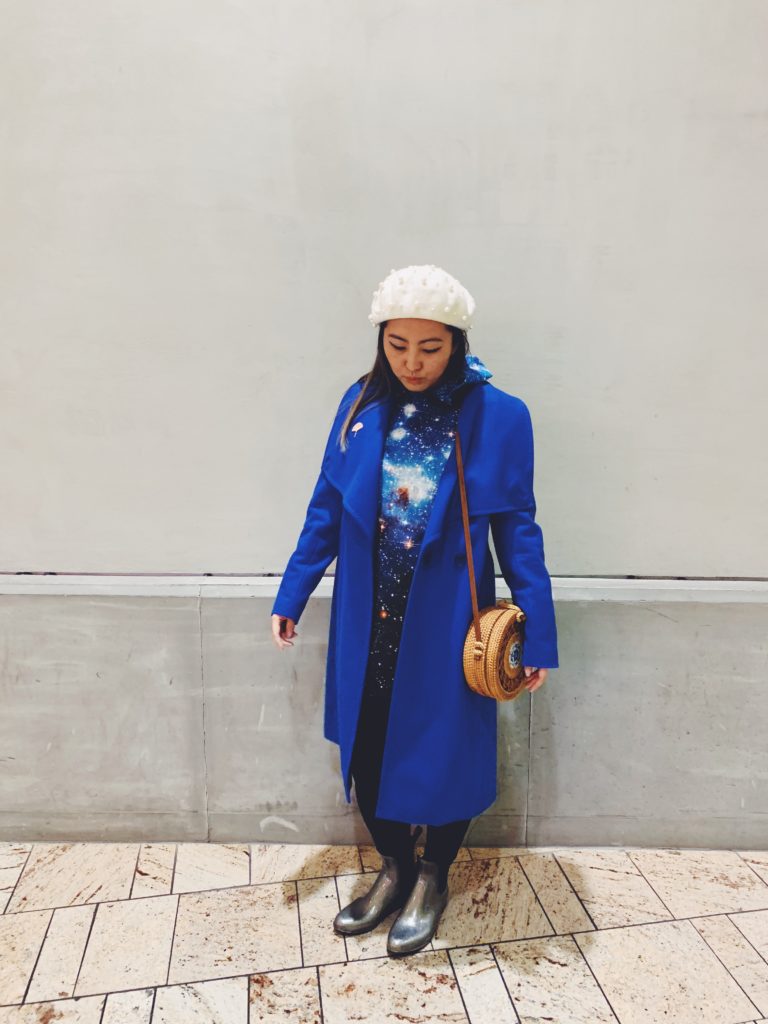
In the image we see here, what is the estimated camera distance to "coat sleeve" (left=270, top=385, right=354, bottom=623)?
2111mm

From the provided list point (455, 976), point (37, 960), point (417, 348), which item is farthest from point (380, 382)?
point (37, 960)

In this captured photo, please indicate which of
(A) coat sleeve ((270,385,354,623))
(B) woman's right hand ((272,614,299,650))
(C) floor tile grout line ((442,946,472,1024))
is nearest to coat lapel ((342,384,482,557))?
(A) coat sleeve ((270,385,354,623))

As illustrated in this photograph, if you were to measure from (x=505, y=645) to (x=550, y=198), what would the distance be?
1377 millimetres

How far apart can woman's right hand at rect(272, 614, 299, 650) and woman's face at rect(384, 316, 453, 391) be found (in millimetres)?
758

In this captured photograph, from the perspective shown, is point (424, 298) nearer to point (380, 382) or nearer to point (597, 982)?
point (380, 382)

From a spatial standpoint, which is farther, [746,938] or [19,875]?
[19,875]

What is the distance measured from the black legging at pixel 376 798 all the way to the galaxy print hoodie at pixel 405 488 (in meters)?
0.09

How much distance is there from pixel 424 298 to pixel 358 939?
1.80 metres

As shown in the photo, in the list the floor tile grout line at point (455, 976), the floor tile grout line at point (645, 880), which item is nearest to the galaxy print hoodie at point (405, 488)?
the floor tile grout line at point (455, 976)

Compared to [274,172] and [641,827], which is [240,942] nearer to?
[641,827]

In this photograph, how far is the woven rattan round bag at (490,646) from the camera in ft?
6.21

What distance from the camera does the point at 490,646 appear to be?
1.89 m

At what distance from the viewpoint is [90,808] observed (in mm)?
2611

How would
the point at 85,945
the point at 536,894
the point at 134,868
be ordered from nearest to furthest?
the point at 85,945 < the point at 536,894 < the point at 134,868
